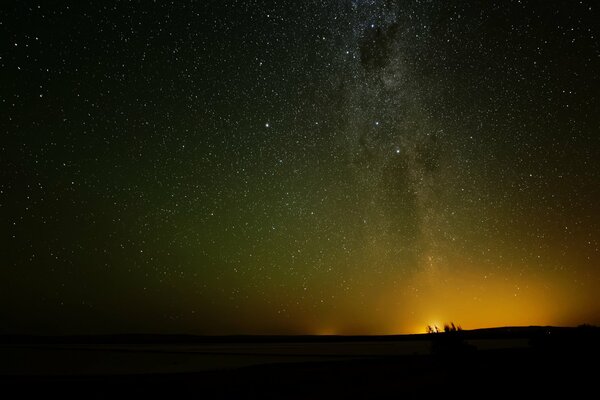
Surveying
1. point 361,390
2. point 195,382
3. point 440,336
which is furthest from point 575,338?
point 195,382

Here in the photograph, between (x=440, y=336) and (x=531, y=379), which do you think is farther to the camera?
(x=440, y=336)

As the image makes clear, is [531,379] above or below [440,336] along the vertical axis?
below

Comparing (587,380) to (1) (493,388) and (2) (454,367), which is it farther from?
(2) (454,367)

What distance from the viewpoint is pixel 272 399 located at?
36.7 ft

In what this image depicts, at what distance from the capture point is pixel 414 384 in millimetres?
11148

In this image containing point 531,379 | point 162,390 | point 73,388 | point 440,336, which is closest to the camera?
point 531,379

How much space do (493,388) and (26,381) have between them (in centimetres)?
1772

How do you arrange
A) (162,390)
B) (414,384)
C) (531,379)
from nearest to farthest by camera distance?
(531,379) < (414,384) < (162,390)

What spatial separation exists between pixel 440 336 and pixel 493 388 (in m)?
7.94

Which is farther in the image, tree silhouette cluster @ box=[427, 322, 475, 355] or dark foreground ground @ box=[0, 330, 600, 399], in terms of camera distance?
tree silhouette cluster @ box=[427, 322, 475, 355]

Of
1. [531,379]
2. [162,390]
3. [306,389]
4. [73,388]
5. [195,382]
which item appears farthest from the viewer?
[195,382]

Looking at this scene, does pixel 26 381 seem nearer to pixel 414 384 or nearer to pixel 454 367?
pixel 414 384

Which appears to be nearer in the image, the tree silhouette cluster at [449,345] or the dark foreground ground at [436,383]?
the dark foreground ground at [436,383]

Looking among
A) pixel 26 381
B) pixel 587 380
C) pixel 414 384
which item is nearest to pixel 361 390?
pixel 414 384
